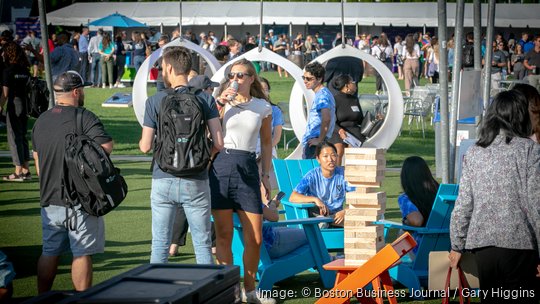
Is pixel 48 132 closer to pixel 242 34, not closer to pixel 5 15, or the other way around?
pixel 5 15

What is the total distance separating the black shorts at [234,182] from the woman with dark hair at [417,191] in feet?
4.10

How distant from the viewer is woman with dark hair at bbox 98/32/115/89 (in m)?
34.9

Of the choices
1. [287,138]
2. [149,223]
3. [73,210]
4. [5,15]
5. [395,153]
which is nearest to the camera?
[73,210]

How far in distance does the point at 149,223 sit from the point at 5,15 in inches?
1865

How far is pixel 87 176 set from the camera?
6.15m

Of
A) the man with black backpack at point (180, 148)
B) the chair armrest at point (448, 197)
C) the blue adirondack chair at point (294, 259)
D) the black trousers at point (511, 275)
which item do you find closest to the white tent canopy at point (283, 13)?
the blue adirondack chair at point (294, 259)

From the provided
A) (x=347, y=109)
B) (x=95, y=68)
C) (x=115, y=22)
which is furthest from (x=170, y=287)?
(x=115, y=22)

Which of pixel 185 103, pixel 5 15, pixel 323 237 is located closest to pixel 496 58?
pixel 323 237

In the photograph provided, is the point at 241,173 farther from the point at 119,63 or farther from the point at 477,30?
the point at 119,63

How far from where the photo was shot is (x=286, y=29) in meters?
60.5

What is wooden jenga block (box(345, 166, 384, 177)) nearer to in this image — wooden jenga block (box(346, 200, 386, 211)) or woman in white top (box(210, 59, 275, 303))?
wooden jenga block (box(346, 200, 386, 211))

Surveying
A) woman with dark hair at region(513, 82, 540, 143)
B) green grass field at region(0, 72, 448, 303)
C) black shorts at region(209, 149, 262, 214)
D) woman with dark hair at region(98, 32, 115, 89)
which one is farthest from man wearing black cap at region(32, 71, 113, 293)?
woman with dark hair at region(98, 32, 115, 89)

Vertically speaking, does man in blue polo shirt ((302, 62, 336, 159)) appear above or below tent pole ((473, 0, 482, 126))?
below

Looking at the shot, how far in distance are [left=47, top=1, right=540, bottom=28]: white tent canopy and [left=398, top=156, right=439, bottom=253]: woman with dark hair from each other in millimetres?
46575
